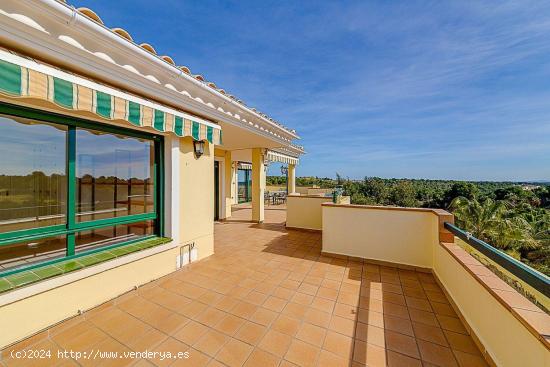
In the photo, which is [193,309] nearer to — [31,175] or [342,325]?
[342,325]

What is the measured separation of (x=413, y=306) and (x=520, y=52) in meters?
11.8

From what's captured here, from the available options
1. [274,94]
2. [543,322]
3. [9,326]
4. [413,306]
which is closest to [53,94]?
[9,326]

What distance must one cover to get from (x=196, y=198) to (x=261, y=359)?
166 inches

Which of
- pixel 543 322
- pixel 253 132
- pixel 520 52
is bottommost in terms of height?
pixel 543 322

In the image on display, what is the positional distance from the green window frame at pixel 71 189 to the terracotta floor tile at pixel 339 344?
15.0ft

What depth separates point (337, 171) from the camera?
71.6 feet

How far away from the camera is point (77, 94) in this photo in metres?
3.10

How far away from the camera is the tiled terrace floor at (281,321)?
2775mm

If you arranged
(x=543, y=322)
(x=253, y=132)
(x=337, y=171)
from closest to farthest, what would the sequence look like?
(x=543, y=322) < (x=253, y=132) < (x=337, y=171)

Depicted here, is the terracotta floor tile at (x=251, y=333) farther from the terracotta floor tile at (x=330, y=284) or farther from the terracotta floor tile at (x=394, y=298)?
the terracotta floor tile at (x=394, y=298)

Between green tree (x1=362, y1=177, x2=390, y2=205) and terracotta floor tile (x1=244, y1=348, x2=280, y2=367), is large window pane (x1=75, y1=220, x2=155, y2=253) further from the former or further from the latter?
green tree (x1=362, y1=177, x2=390, y2=205)

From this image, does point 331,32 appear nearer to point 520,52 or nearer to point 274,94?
point 520,52

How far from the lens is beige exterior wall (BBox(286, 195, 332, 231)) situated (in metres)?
9.23

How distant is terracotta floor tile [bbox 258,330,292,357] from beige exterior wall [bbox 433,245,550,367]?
255 centimetres
